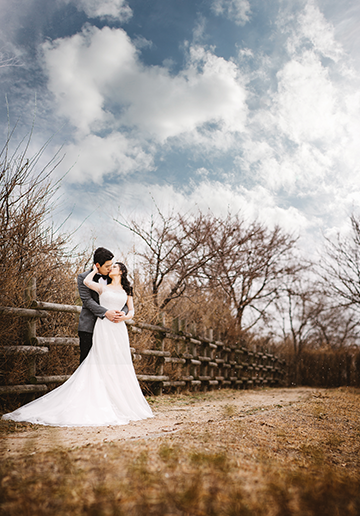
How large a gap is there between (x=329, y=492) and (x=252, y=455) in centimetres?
89

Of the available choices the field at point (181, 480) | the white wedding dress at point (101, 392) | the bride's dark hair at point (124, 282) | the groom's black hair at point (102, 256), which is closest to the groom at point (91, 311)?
the groom's black hair at point (102, 256)

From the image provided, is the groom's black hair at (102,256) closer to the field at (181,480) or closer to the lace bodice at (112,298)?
the lace bodice at (112,298)

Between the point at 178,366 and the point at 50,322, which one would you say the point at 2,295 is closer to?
the point at 50,322

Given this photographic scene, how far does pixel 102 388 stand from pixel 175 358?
403 centimetres

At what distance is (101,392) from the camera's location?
14.1 ft

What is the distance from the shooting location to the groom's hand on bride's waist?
4719 mm

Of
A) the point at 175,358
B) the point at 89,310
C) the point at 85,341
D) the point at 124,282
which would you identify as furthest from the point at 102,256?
the point at 175,358

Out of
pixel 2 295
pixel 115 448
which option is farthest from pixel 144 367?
pixel 115 448

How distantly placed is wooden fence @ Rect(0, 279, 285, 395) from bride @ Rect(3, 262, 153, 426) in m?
0.67

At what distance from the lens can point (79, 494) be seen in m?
1.50

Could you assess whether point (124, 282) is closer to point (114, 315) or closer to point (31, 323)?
point (114, 315)

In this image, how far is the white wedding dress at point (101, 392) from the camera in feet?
12.8

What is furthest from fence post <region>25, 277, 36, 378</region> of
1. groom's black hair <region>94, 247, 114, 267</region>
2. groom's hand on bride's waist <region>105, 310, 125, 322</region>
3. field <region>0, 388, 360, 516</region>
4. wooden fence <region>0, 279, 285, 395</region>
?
field <region>0, 388, 360, 516</region>

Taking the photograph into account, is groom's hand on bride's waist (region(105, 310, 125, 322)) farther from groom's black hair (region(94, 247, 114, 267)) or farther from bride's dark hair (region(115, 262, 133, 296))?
groom's black hair (region(94, 247, 114, 267))
